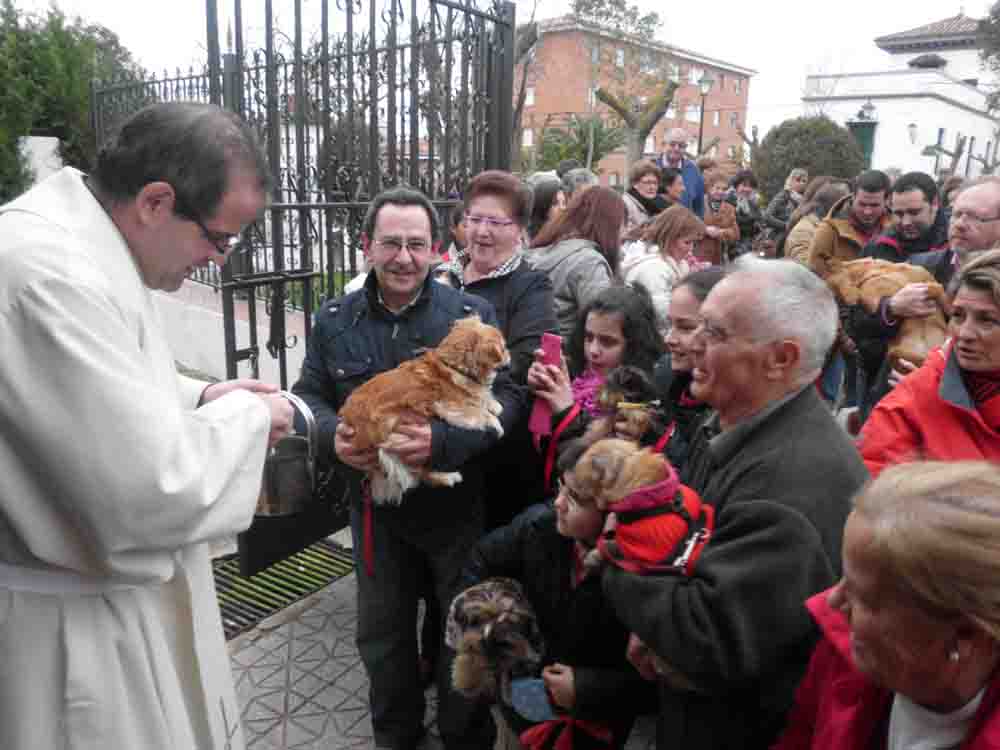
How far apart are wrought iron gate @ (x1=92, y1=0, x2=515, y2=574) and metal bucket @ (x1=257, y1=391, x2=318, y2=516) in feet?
4.45

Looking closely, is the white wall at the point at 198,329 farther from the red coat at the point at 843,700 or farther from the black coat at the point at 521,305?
the red coat at the point at 843,700

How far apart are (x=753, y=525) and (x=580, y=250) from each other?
264cm

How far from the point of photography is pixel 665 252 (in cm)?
497

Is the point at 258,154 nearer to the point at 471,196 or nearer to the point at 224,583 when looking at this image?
the point at 471,196

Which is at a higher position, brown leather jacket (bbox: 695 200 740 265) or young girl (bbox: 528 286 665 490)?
brown leather jacket (bbox: 695 200 740 265)

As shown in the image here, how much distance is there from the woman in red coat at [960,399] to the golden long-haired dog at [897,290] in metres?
1.22

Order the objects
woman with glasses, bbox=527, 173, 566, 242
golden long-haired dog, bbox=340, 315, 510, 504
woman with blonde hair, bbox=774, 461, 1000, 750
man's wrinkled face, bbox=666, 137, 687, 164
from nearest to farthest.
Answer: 1. woman with blonde hair, bbox=774, 461, 1000, 750
2. golden long-haired dog, bbox=340, 315, 510, 504
3. woman with glasses, bbox=527, 173, 566, 242
4. man's wrinkled face, bbox=666, 137, 687, 164

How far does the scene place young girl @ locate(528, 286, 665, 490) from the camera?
2.91 m

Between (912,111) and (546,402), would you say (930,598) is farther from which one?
(912,111)

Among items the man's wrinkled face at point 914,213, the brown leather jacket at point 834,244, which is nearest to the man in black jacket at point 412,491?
the man's wrinkled face at point 914,213

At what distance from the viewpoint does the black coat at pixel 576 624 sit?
7.59 ft

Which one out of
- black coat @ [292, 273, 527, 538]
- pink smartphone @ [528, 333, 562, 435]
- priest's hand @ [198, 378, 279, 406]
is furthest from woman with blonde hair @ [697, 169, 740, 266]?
priest's hand @ [198, 378, 279, 406]

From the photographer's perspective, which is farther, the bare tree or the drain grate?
the bare tree

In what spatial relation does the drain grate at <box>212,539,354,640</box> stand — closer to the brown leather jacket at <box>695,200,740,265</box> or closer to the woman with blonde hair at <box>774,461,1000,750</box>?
the woman with blonde hair at <box>774,461,1000,750</box>
